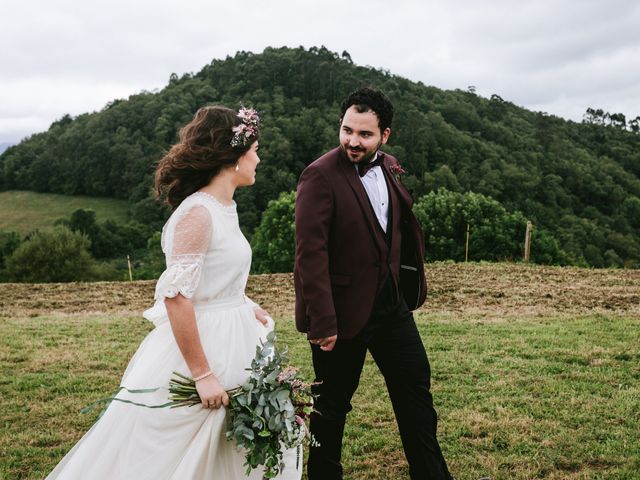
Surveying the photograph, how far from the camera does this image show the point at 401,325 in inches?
135

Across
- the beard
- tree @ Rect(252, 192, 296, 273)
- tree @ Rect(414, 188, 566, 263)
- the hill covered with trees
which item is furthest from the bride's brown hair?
the hill covered with trees

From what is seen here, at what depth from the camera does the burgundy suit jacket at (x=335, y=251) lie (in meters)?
3.07

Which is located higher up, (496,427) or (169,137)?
(169,137)

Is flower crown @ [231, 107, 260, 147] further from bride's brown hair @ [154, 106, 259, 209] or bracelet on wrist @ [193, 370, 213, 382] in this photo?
bracelet on wrist @ [193, 370, 213, 382]

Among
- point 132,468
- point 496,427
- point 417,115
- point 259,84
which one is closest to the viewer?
point 132,468

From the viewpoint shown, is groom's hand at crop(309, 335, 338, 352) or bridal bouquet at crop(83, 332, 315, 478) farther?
groom's hand at crop(309, 335, 338, 352)

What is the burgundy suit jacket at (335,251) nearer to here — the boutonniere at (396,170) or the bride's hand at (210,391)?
the boutonniere at (396,170)

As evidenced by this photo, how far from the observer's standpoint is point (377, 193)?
3434 mm

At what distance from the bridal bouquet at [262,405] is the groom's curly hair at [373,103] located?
1.49m

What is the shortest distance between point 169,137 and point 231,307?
2216 inches

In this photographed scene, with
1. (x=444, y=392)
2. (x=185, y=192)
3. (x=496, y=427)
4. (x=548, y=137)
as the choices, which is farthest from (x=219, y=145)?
(x=548, y=137)

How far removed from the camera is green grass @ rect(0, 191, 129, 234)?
214 ft

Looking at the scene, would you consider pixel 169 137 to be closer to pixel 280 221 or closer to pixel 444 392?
pixel 280 221

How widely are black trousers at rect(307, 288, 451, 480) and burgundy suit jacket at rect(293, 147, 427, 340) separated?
6.8 inches
